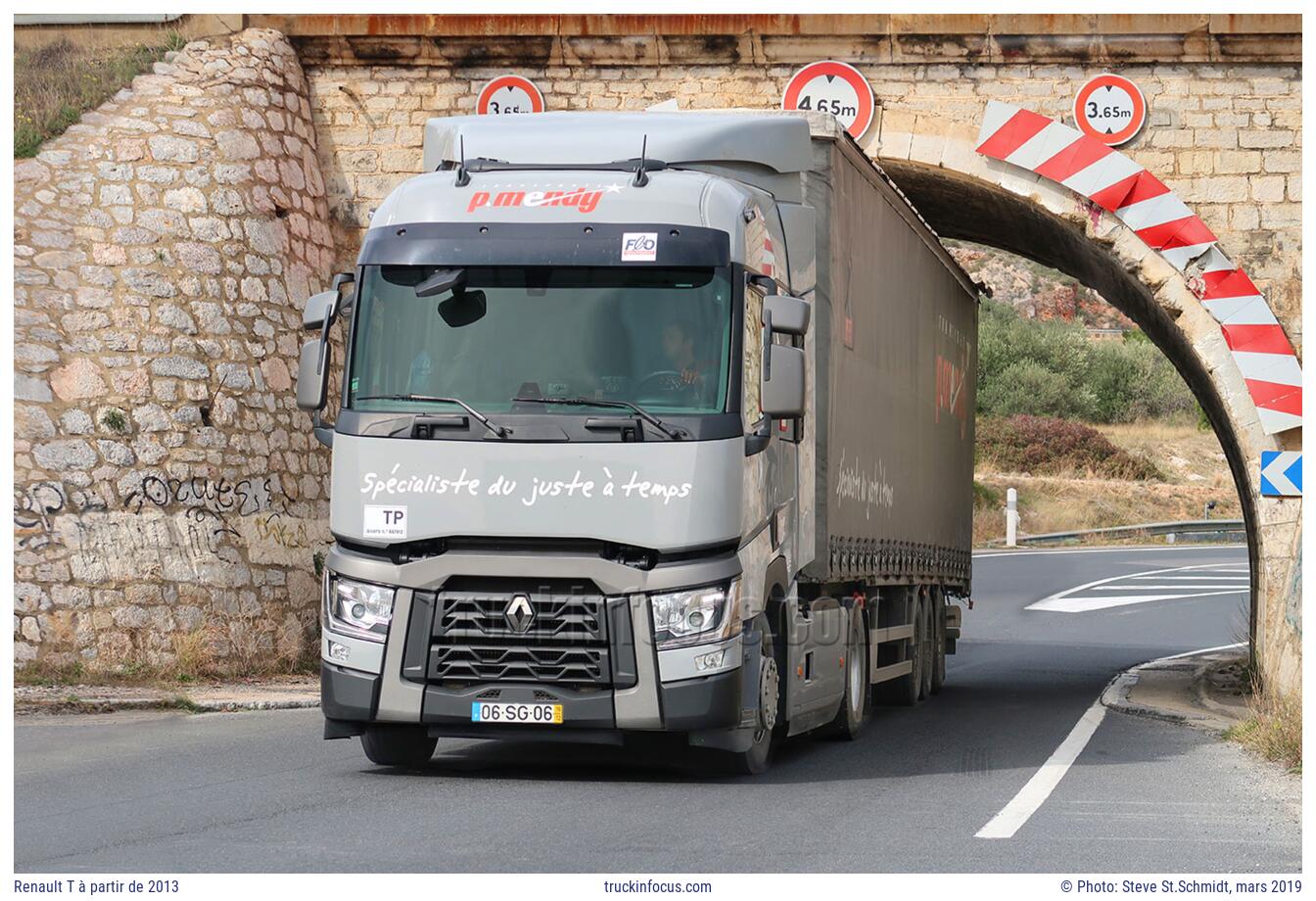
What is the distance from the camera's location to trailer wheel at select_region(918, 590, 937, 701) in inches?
682

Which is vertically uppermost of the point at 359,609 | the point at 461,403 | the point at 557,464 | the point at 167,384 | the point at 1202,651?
the point at 167,384

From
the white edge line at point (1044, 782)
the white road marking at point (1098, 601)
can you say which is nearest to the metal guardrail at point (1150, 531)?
the white road marking at point (1098, 601)

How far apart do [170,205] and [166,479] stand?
8.14ft

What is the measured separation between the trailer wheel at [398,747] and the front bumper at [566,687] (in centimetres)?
79

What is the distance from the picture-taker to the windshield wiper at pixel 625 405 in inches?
382

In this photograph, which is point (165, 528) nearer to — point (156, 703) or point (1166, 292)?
point (156, 703)

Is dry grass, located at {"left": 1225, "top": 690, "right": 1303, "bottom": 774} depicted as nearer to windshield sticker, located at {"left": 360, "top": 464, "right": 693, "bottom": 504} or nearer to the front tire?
the front tire

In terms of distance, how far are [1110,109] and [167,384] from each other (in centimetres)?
910

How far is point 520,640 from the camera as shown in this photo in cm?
981

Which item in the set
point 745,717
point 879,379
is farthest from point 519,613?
point 879,379

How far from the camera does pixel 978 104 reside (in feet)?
58.5

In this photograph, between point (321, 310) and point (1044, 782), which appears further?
point (1044, 782)

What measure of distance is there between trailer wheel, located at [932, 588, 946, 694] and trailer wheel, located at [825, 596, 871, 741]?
178 inches

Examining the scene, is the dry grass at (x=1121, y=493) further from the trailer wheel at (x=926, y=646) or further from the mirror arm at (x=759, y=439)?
the mirror arm at (x=759, y=439)
